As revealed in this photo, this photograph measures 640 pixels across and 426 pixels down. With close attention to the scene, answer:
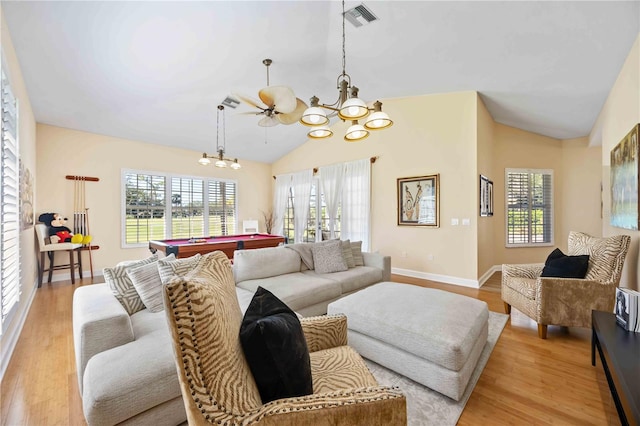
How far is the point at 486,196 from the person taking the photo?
4.94 m

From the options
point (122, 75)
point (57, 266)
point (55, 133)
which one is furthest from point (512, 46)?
point (57, 266)

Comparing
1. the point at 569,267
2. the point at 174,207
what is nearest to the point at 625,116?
the point at 569,267

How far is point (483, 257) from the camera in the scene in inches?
188

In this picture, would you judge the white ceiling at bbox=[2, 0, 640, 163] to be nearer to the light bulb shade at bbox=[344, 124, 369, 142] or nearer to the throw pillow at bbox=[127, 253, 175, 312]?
the light bulb shade at bbox=[344, 124, 369, 142]

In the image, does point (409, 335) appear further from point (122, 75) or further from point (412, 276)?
point (122, 75)

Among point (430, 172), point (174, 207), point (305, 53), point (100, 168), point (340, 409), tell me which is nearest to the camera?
point (340, 409)

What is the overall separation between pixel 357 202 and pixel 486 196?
A: 7.81ft

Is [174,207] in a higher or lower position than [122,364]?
higher

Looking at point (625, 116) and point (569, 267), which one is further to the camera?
point (625, 116)

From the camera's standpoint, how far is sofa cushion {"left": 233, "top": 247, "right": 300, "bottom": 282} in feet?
10.7

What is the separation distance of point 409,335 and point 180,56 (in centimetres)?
387

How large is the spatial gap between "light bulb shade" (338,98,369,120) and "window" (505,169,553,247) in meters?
4.70

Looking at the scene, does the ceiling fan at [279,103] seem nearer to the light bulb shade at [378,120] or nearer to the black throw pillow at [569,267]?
the light bulb shade at [378,120]

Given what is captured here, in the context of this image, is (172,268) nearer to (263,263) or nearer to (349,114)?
(263,263)
